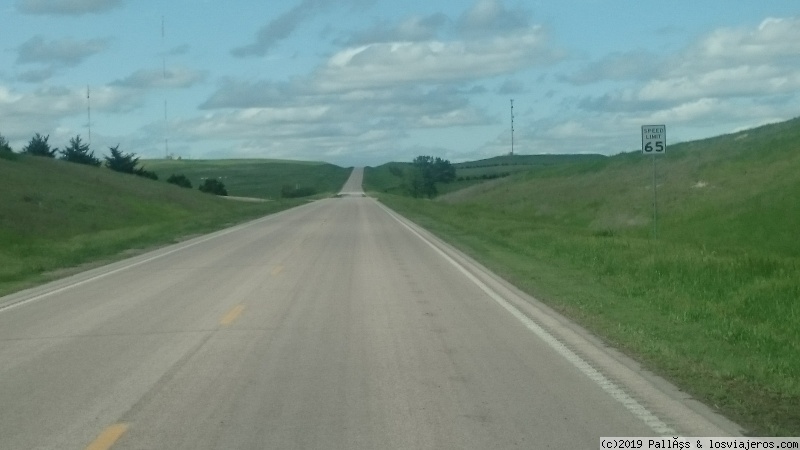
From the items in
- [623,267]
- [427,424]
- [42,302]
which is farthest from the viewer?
[623,267]

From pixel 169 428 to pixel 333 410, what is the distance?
137cm

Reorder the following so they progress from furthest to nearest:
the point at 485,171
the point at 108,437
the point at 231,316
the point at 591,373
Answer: the point at 485,171 → the point at 231,316 → the point at 591,373 → the point at 108,437

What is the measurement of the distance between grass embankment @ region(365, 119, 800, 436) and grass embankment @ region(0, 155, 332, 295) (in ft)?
35.3

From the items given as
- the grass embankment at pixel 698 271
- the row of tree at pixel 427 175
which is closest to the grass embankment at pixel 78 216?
the grass embankment at pixel 698 271

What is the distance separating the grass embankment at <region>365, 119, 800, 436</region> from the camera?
33.3ft

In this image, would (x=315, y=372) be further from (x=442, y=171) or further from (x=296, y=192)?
(x=296, y=192)

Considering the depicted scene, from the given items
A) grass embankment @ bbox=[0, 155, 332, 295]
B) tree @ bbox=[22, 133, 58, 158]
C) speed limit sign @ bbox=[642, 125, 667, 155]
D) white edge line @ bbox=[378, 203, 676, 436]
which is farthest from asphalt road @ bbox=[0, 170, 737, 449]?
tree @ bbox=[22, 133, 58, 158]

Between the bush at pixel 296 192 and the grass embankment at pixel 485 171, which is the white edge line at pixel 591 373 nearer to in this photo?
the grass embankment at pixel 485 171

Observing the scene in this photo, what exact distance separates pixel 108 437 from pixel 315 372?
9.53 feet

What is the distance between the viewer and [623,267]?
21.1 m

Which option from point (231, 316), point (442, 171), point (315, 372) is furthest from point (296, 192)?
point (315, 372)

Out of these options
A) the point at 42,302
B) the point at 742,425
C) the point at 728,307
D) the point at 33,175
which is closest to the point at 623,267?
the point at 728,307

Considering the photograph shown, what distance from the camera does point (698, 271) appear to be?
1889cm

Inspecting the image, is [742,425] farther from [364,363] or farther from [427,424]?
[364,363]
